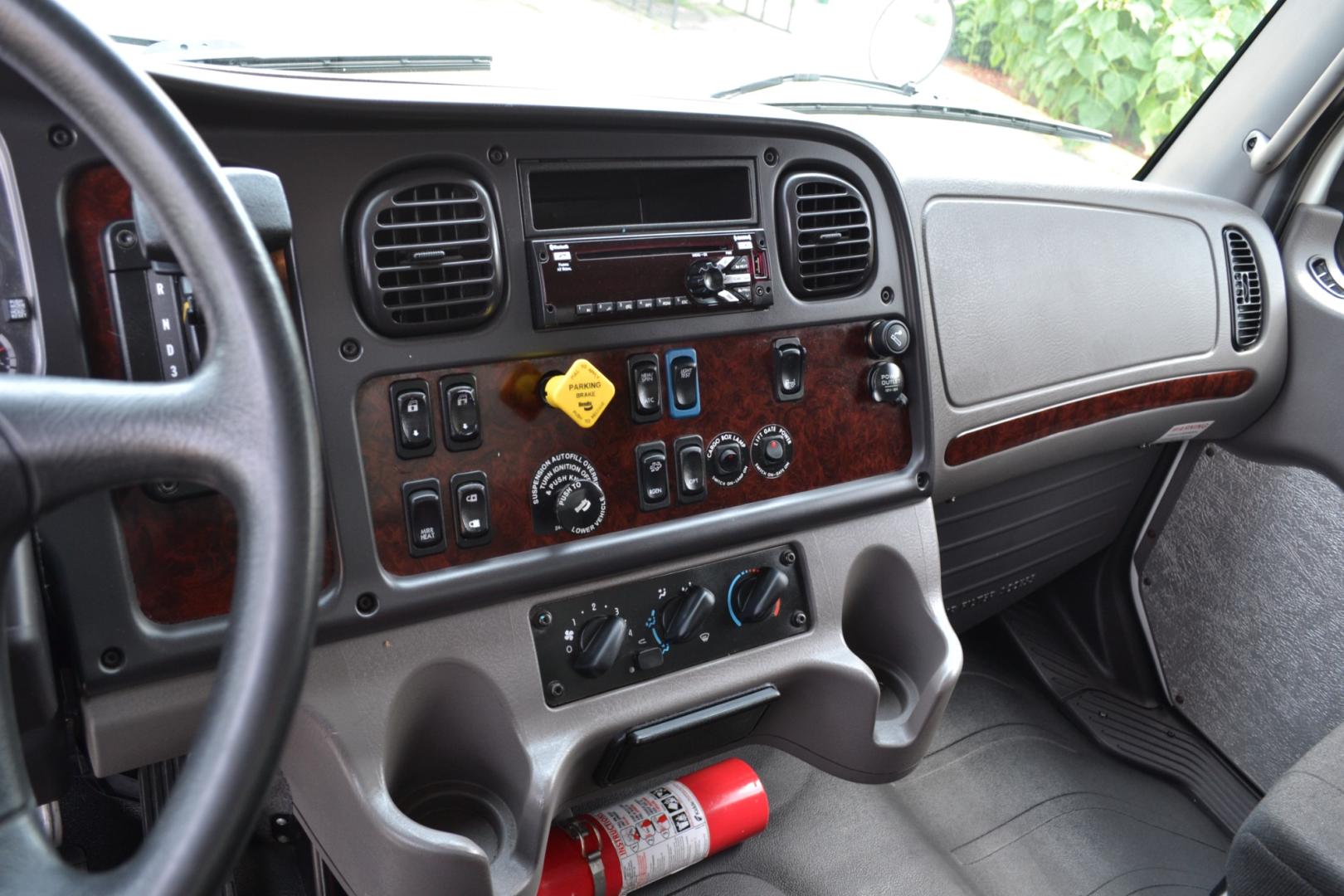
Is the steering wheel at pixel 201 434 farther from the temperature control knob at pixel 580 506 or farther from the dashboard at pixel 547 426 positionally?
the temperature control knob at pixel 580 506

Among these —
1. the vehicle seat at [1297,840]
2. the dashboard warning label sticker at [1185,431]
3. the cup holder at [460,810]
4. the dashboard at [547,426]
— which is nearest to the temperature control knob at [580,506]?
the dashboard at [547,426]

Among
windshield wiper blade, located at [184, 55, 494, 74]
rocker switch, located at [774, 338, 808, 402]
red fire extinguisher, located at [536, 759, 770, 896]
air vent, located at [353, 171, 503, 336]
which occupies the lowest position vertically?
red fire extinguisher, located at [536, 759, 770, 896]

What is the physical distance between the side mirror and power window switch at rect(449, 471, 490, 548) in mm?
1060

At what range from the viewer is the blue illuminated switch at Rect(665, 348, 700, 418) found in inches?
46.5

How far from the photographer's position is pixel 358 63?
48.1 inches

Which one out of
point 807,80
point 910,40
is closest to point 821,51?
point 807,80

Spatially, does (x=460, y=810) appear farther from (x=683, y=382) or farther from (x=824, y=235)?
(x=824, y=235)

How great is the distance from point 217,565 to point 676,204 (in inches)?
25.1

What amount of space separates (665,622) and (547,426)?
0.29m

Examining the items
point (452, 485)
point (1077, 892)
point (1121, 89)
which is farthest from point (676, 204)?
point (1077, 892)

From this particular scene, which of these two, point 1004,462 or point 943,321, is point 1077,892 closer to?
point 1004,462

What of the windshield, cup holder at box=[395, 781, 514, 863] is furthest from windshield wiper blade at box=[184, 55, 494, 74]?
cup holder at box=[395, 781, 514, 863]

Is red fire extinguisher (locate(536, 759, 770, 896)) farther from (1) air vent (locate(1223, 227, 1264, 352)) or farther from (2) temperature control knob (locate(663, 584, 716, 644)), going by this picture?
(1) air vent (locate(1223, 227, 1264, 352))

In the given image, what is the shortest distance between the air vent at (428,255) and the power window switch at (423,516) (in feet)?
0.53
